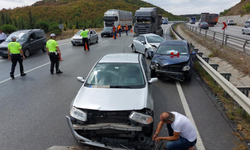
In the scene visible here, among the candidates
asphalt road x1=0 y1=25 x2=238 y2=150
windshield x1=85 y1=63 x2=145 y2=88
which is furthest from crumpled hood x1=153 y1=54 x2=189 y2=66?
windshield x1=85 y1=63 x2=145 y2=88

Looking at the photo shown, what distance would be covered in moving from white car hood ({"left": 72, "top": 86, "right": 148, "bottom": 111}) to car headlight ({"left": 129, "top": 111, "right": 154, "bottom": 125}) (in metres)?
0.14

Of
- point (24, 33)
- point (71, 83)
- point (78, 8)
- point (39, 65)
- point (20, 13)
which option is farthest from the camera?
point (78, 8)

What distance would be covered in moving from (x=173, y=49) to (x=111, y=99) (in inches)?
236

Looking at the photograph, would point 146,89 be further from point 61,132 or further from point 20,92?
point 20,92

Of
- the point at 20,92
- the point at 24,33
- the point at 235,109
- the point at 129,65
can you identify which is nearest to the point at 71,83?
the point at 20,92

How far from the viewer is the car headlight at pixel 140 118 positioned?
3.73 metres

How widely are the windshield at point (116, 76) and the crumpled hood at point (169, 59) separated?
9.87 feet

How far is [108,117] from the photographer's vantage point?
3.87 m

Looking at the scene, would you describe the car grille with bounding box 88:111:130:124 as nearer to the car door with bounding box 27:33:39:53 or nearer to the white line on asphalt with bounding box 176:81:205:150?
the white line on asphalt with bounding box 176:81:205:150

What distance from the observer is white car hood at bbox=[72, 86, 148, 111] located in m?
3.93

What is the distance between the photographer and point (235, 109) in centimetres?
563

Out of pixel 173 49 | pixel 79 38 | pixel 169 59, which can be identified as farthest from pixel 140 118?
pixel 79 38

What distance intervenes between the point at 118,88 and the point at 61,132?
1.63 metres

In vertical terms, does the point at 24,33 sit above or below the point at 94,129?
above
